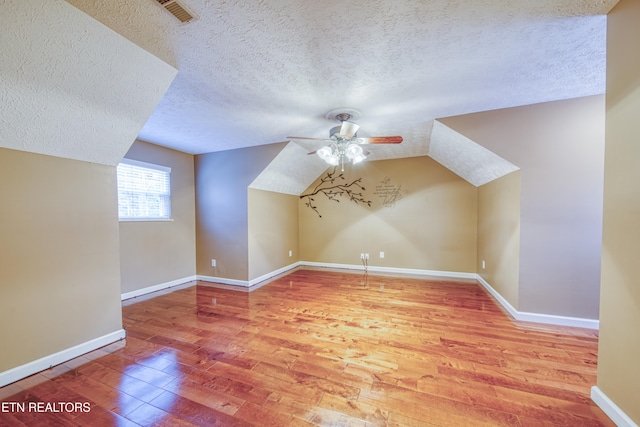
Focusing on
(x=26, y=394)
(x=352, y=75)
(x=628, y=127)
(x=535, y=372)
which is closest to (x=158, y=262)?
(x=26, y=394)

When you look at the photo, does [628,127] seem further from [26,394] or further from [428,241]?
[26,394]

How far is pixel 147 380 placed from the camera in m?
1.67

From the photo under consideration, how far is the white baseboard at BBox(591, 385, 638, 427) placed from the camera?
3.97 feet

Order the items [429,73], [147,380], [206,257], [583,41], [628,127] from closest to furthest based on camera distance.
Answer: [628,127] < [583,41] < [147,380] < [429,73] < [206,257]

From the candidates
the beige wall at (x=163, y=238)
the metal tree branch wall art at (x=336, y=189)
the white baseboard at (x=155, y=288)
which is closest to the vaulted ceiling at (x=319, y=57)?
the beige wall at (x=163, y=238)

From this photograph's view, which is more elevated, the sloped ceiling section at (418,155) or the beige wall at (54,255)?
the sloped ceiling section at (418,155)

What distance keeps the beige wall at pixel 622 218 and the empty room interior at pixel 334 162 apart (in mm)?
12

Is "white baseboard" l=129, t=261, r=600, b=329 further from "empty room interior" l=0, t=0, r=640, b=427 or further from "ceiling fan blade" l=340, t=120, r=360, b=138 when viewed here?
"ceiling fan blade" l=340, t=120, r=360, b=138

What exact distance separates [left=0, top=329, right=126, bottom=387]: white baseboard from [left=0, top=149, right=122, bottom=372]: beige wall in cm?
3

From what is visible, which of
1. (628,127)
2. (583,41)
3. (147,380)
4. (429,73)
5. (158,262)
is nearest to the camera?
(628,127)

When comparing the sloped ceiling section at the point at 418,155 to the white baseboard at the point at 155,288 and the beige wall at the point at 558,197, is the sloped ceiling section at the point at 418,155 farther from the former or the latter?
the white baseboard at the point at 155,288

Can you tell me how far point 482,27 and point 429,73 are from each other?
1.55 ft

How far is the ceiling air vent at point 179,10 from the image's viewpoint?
1180 mm

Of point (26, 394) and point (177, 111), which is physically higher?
point (177, 111)
